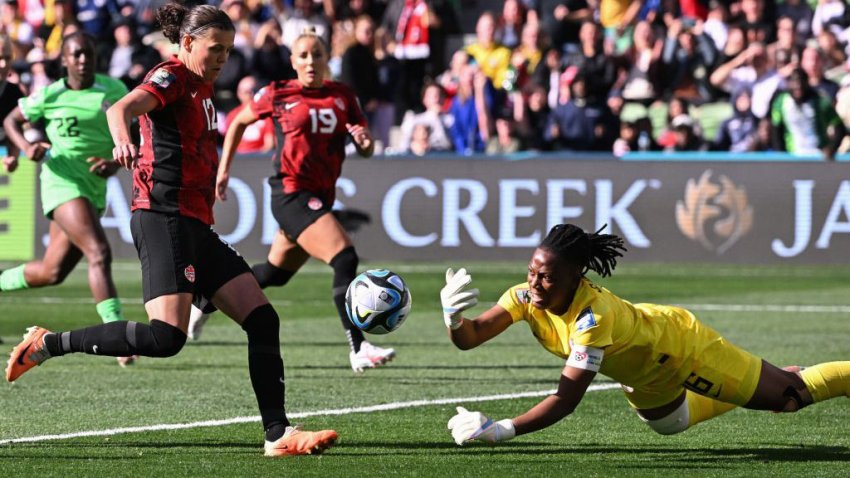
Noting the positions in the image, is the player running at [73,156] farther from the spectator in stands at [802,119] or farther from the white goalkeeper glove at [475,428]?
the spectator in stands at [802,119]

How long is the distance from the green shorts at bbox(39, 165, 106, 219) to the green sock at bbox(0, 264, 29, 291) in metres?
0.57

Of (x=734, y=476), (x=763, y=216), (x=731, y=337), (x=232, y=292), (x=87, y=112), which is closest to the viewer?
(x=734, y=476)

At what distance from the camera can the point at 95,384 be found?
389 inches

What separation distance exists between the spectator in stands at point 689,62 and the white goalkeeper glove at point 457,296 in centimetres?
1593

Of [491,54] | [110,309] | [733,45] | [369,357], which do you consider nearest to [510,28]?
[491,54]

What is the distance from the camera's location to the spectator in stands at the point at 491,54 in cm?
2305

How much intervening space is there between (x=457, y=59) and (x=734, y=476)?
16.7 meters

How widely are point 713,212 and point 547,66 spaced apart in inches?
163

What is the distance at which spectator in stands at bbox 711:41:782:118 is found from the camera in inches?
834

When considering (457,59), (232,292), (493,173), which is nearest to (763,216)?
(493,173)

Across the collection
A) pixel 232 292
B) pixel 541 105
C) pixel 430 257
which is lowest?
pixel 430 257

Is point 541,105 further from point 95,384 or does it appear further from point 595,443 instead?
point 595,443

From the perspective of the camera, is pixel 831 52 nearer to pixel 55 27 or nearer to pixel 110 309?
pixel 55 27

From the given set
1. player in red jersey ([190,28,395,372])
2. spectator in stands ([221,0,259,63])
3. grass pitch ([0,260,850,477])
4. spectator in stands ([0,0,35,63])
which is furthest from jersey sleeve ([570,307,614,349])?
spectator in stands ([0,0,35,63])
